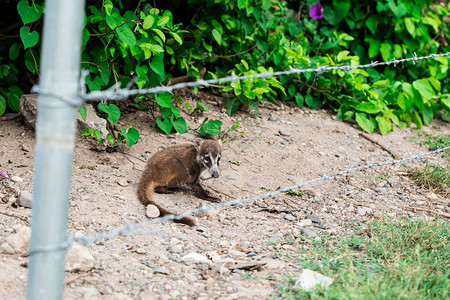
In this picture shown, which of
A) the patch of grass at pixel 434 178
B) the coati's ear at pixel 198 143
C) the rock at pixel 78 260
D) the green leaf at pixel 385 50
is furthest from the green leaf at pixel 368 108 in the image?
the rock at pixel 78 260

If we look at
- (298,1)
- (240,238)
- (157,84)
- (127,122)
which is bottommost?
(240,238)

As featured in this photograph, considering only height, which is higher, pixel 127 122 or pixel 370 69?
pixel 370 69

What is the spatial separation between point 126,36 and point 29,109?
1.47 m

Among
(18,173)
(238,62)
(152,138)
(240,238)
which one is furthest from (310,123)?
(18,173)

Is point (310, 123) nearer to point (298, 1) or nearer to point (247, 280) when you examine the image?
point (298, 1)

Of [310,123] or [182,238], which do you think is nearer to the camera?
[182,238]

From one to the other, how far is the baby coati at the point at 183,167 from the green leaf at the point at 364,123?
8.77 feet

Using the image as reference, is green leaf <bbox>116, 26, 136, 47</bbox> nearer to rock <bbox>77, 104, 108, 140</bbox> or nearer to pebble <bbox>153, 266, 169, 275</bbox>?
rock <bbox>77, 104, 108, 140</bbox>

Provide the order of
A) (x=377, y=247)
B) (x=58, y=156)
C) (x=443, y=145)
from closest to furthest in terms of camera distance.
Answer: (x=58, y=156)
(x=377, y=247)
(x=443, y=145)

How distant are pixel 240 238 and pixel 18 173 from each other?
7.75 feet

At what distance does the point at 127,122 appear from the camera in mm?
6445

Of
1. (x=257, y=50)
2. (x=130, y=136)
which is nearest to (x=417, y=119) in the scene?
(x=257, y=50)

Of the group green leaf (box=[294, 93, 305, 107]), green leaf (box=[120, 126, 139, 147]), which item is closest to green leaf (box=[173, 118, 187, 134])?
green leaf (box=[120, 126, 139, 147])

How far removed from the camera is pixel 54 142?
2.36 metres
